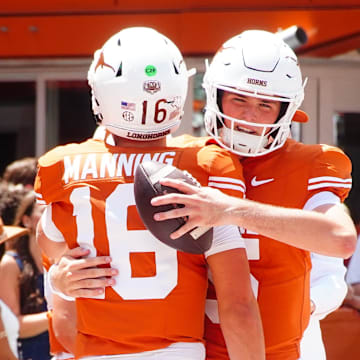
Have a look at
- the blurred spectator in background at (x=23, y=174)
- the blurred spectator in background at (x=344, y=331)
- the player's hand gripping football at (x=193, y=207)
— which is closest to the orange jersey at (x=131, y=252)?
the player's hand gripping football at (x=193, y=207)

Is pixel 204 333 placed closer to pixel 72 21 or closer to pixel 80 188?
pixel 80 188

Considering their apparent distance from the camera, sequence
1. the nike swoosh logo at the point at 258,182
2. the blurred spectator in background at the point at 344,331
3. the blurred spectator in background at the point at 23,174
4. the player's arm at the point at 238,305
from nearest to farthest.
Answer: the player's arm at the point at 238,305, the nike swoosh logo at the point at 258,182, the blurred spectator in background at the point at 344,331, the blurred spectator in background at the point at 23,174

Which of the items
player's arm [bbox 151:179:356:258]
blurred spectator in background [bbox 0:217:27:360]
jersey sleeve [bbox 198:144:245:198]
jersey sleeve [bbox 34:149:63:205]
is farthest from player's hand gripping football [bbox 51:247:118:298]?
blurred spectator in background [bbox 0:217:27:360]

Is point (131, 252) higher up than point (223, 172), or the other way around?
point (223, 172)

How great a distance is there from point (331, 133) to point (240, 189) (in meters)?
4.73

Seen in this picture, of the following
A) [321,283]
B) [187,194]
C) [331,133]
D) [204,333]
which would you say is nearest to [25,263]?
[321,283]

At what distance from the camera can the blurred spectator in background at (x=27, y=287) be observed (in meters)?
4.34

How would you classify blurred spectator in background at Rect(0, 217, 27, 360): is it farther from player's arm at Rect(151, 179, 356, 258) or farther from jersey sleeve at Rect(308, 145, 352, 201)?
jersey sleeve at Rect(308, 145, 352, 201)

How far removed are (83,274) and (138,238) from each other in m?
0.21

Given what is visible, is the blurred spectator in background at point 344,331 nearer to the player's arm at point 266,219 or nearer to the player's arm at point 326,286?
the player's arm at point 326,286

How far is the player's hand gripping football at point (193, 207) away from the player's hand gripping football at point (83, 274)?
26 cm

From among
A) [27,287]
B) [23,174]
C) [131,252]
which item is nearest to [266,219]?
[131,252]

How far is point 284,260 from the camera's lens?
2.41 m

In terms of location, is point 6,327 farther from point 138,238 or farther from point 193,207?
point 193,207
